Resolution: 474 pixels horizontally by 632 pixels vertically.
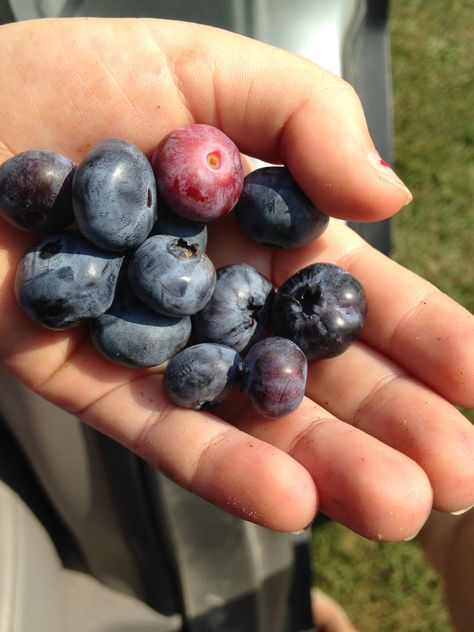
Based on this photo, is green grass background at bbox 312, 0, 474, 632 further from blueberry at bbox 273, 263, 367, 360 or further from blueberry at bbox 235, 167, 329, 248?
blueberry at bbox 235, 167, 329, 248

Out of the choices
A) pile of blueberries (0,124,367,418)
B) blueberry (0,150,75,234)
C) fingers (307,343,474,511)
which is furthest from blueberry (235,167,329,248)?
blueberry (0,150,75,234)

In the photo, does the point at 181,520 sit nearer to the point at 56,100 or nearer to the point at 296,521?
the point at 296,521

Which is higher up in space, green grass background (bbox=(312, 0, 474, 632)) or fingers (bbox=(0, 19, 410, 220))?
fingers (bbox=(0, 19, 410, 220))

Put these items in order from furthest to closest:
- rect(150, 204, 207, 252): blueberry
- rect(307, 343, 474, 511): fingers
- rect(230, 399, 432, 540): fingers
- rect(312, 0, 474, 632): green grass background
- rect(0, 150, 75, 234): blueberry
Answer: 1. rect(312, 0, 474, 632): green grass background
2. rect(150, 204, 207, 252): blueberry
3. rect(0, 150, 75, 234): blueberry
4. rect(307, 343, 474, 511): fingers
5. rect(230, 399, 432, 540): fingers

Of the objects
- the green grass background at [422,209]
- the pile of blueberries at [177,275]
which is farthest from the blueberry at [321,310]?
the green grass background at [422,209]

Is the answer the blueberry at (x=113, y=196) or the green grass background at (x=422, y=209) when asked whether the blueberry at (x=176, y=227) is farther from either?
the green grass background at (x=422, y=209)

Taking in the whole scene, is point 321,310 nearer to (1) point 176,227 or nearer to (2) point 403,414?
(2) point 403,414

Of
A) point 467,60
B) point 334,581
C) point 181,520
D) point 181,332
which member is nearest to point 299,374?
point 181,332
